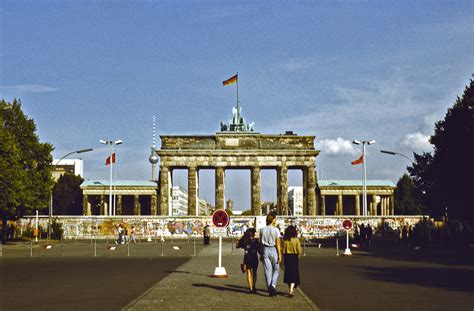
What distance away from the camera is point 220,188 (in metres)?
92.1

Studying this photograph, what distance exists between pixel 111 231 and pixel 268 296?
198 ft

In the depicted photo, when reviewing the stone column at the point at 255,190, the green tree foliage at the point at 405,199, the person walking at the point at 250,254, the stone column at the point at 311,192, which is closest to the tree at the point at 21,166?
the person walking at the point at 250,254

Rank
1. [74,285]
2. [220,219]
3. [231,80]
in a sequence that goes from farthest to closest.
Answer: [231,80]
[220,219]
[74,285]

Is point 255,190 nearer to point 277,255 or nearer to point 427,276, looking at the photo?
point 427,276

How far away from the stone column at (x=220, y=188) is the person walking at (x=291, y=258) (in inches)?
2915

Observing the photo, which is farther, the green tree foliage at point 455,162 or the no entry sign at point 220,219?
the green tree foliage at point 455,162

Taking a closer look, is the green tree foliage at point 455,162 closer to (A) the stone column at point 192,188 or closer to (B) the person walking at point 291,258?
(B) the person walking at point 291,258

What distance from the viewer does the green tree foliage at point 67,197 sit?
4755 inches

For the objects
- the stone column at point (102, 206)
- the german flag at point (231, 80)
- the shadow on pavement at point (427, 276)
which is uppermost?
the german flag at point (231, 80)

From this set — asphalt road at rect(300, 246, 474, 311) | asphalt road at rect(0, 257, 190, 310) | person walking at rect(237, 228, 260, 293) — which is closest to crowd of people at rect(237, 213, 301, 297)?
person walking at rect(237, 228, 260, 293)

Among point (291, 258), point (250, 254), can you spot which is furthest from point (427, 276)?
point (291, 258)

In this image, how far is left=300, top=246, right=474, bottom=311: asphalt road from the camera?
1566 cm

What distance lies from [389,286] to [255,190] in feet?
240

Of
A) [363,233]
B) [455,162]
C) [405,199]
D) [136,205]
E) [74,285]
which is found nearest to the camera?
[74,285]
